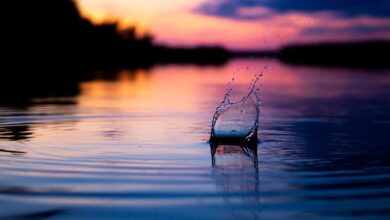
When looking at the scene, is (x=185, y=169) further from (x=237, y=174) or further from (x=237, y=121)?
(x=237, y=121)

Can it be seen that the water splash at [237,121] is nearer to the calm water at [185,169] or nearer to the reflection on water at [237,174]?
the calm water at [185,169]

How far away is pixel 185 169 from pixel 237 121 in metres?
5.82

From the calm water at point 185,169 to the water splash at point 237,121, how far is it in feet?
0.97

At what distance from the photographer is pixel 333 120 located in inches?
658

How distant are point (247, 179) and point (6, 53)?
241 feet

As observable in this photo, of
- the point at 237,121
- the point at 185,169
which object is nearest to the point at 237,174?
the point at 185,169

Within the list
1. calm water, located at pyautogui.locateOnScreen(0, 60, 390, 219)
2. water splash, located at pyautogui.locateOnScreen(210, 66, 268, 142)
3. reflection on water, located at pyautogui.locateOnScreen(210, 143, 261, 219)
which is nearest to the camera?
calm water, located at pyautogui.locateOnScreen(0, 60, 390, 219)

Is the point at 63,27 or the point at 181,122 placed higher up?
the point at 63,27

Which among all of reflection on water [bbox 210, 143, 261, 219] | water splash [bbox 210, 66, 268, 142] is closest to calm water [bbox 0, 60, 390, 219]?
reflection on water [bbox 210, 143, 261, 219]

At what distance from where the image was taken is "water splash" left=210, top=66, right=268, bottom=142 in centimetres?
1311

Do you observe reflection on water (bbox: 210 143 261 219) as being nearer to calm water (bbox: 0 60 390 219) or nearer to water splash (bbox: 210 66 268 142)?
calm water (bbox: 0 60 390 219)

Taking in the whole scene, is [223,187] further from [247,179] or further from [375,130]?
→ [375,130]

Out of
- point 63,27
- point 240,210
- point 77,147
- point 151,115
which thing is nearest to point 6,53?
point 63,27

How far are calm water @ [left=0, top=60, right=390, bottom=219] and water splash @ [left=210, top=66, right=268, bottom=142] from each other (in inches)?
11.7
